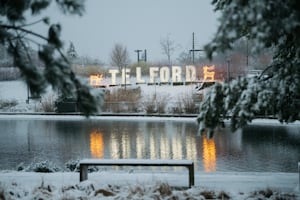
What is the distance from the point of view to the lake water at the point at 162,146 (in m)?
15.7

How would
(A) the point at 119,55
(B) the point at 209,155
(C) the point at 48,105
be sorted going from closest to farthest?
→ 1. (B) the point at 209,155
2. (C) the point at 48,105
3. (A) the point at 119,55

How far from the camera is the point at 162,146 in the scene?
66.8 ft

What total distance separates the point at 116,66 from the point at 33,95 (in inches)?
2936

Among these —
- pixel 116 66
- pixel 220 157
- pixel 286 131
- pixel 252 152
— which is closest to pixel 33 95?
pixel 220 157

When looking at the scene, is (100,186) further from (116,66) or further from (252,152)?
(116,66)

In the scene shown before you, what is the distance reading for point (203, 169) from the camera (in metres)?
14.1

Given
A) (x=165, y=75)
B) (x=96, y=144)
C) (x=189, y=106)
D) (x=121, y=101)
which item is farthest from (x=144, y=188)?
(x=165, y=75)

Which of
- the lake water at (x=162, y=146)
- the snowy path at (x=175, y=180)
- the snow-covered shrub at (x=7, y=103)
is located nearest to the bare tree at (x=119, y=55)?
the snow-covered shrub at (x=7, y=103)

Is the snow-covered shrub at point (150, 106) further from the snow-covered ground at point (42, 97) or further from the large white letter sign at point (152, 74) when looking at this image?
the large white letter sign at point (152, 74)

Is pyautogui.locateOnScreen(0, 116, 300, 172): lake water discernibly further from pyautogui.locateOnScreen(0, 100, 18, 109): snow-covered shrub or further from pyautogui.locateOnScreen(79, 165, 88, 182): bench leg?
pyautogui.locateOnScreen(0, 100, 18, 109): snow-covered shrub

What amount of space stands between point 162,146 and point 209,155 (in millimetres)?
3576

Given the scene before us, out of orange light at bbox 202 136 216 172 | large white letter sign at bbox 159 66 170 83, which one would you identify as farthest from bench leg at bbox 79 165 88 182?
large white letter sign at bbox 159 66 170 83

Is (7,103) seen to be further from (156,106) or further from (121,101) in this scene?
(156,106)

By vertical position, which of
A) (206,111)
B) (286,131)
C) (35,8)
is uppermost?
(35,8)
